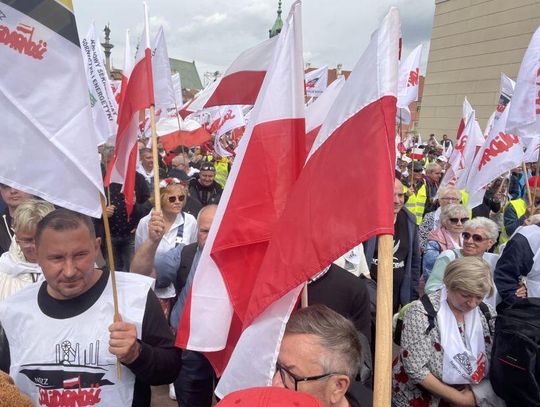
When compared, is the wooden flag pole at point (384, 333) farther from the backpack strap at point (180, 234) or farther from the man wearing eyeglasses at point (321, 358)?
the backpack strap at point (180, 234)

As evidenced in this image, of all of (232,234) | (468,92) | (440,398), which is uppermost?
(468,92)

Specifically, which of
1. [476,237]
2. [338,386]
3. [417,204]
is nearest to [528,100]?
[476,237]

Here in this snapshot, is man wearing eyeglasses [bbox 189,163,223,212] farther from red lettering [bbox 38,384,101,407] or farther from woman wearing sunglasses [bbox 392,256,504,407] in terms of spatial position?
red lettering [bbox 38,384,101,407]

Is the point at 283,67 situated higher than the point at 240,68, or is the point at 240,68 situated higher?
the point at 240,68

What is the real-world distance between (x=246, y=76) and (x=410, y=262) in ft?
8.20

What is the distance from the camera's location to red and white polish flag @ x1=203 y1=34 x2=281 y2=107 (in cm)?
247

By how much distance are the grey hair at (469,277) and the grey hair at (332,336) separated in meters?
1.09

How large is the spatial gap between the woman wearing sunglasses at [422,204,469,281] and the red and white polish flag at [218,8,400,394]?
9.06ft

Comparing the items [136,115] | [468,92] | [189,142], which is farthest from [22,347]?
[468,92]

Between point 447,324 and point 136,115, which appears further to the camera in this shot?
point 136,115

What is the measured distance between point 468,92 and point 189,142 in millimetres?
28718

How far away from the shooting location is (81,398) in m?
1.76

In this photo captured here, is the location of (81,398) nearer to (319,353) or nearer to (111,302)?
(111,302)

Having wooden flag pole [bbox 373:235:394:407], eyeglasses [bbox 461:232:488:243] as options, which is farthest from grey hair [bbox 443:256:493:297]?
wooden flag pole [bbox 373:235:394:407]
